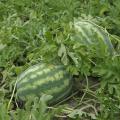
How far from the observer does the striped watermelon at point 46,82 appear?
2.58m

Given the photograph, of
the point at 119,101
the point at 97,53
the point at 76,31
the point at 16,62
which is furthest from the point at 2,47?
the point at 119,101

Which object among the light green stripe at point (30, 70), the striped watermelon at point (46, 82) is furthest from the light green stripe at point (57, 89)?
the light green stripe at point (30, 70)

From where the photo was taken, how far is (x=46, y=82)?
2.58 metres

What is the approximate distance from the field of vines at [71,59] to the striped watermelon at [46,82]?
3 cm

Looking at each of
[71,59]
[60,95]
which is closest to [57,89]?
[60,95]

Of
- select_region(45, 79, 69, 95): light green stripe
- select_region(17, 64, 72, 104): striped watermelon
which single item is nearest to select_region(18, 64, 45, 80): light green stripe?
select_region(17, 64, 72, 104): striped watermelon

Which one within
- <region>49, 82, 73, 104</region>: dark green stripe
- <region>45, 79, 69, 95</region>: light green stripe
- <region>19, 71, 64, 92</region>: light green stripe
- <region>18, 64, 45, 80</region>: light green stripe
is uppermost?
<region>18, 64, 45, 80</region>: light green stripe

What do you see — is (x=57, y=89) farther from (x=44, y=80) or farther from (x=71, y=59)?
(x=71, y=59)

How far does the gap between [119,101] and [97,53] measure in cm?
32

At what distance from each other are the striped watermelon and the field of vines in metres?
0.03

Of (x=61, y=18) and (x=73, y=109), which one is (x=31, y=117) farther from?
(x=61, y=18)

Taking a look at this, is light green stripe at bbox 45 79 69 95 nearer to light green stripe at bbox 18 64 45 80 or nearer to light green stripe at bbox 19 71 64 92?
light green stripe at bbox 19 71 64 92

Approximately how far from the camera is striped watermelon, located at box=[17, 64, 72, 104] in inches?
101

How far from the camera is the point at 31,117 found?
231 cm
